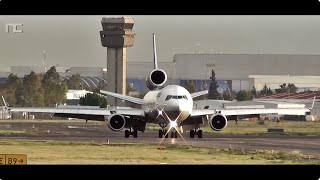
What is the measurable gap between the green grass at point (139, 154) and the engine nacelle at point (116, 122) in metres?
9.04

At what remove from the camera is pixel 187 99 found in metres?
58.6

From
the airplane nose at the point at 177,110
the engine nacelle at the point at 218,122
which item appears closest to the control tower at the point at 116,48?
the engine nacelle at the point at 218,122

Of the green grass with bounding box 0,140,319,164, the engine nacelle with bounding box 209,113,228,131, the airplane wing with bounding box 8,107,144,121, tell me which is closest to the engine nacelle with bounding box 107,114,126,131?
the airplane wing with bounding box 8,107,144,121

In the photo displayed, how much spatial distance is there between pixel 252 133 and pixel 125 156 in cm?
3272

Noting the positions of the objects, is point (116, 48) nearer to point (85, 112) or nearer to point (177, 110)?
point (85, 112)

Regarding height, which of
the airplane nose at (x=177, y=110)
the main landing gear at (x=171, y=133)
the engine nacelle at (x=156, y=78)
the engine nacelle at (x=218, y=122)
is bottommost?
the main landing gear at (x=171, y=133)

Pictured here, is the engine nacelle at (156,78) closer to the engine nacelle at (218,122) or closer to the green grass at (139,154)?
the engine nacelle at (218,122)

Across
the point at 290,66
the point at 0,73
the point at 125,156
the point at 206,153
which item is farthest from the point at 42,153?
the point at 290,66

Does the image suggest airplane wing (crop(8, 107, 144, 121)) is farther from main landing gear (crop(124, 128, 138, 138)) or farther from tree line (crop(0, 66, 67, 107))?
tree line (crop(0, 66, 67, 107))

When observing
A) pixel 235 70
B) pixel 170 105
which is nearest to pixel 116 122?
pixel 170 105

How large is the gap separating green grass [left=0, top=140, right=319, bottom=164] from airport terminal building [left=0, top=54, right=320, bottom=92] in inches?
3107

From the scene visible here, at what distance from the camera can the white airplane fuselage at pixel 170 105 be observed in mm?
57812

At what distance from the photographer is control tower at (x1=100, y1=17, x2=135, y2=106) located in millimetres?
123375

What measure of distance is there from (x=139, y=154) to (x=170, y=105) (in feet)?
50.1
